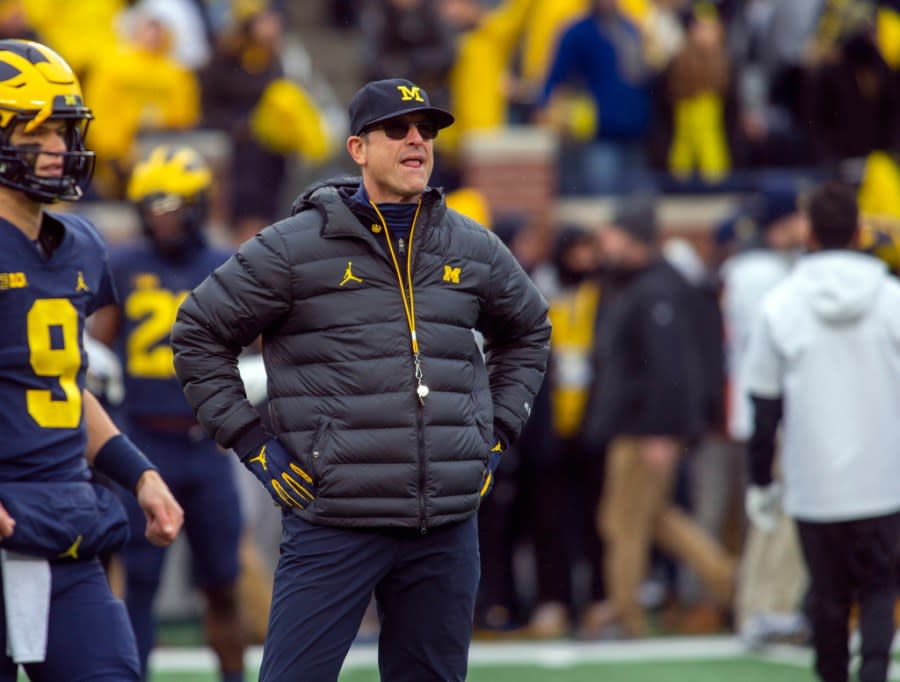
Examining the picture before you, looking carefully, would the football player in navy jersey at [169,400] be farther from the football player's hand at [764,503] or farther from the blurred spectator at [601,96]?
the blurred spectator at [601,96]

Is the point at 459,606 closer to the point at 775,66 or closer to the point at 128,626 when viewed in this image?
the point at 128,626

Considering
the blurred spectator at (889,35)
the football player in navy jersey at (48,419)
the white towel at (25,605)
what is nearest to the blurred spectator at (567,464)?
the blurred spectator at (889,35)

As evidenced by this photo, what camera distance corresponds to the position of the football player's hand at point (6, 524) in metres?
5.21

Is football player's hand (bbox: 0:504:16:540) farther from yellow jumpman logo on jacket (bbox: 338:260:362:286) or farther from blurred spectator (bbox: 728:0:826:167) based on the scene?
blurred spectator (bbox: 728:0:826:167)

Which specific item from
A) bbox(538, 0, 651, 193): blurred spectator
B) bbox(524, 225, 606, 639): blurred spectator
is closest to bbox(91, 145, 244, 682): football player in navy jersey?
bbox(524, 225, 606, 639): blurred spectator

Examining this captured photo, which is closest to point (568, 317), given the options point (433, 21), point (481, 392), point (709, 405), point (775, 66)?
point (709, 405)

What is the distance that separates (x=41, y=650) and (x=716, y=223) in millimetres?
8936

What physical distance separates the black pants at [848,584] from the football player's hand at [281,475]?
2598 mm

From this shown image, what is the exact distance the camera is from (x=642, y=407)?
34.7ft

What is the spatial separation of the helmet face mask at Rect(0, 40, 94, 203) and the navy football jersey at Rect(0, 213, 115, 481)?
0.49 feet

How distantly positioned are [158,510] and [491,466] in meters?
0.99

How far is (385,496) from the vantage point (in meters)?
5.28

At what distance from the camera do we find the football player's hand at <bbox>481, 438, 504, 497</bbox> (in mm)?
5504

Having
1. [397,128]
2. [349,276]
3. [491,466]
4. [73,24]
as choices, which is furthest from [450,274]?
[73,24]
